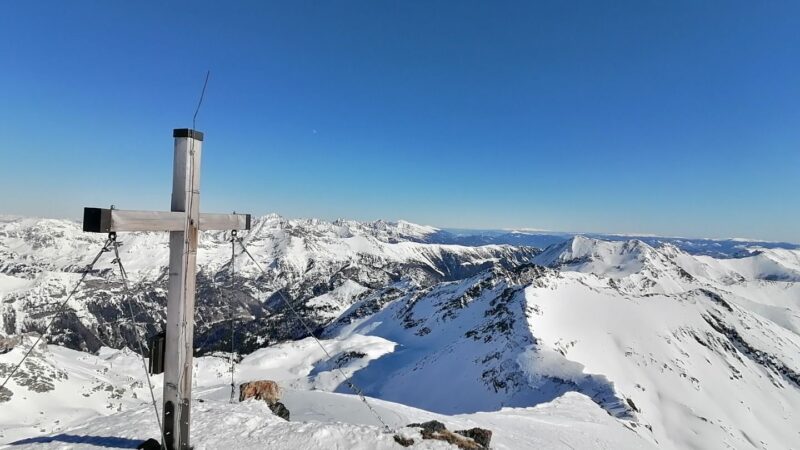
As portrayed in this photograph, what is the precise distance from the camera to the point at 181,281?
23.6 ft

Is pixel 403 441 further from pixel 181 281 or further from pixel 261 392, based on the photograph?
pixel 261 392

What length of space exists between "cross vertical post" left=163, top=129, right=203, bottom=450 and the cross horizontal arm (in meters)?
0.20

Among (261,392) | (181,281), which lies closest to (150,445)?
(181,281)

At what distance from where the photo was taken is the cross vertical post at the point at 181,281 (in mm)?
7191

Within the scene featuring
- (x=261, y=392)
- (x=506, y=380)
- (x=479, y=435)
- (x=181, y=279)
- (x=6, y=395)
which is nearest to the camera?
(x=181, y=279)

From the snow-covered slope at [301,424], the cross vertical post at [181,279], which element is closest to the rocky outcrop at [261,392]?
the snow-covered slope at [301,424]

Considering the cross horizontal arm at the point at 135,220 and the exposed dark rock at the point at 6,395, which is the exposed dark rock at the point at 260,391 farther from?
the exposed dark rock at the point at 6,395

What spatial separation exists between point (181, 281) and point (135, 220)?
1.35 m

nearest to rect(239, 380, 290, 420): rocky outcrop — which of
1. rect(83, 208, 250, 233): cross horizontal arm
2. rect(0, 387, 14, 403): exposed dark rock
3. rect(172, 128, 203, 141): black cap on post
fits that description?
rect(83, 208, 250, 233): cross horizontal arm

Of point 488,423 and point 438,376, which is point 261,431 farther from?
point 438,376

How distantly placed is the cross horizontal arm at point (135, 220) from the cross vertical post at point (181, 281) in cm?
20

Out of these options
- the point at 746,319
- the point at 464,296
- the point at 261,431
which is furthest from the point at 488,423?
the point at 746,319

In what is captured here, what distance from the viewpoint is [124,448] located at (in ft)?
26.9

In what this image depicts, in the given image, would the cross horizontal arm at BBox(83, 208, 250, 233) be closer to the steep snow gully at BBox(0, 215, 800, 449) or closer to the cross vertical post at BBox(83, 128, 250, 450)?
the cross vertical post at BBox(83, 128, 250, 450)
